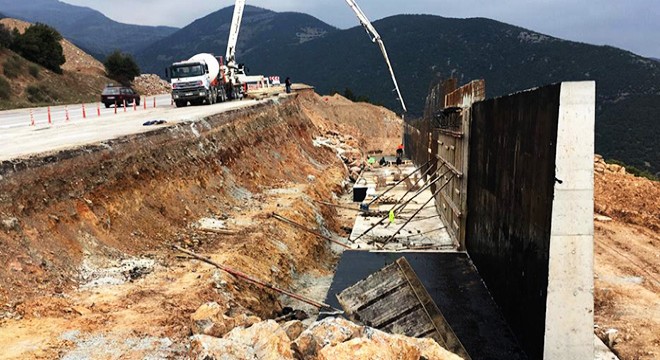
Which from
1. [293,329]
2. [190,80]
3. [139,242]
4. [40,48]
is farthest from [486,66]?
[293,329]

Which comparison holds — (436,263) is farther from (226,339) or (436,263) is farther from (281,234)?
(226,339)

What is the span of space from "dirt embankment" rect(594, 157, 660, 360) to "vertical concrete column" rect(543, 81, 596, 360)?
1805mm

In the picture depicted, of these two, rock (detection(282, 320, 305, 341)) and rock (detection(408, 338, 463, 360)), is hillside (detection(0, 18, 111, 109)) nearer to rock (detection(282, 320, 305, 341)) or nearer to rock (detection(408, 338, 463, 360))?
rock (detection(282, 320, 305, 341))

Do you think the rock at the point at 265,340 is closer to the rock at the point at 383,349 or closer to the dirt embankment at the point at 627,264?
the rock at the point at 383,349

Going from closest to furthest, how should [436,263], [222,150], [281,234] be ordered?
[281,234] → [436,263] → [222,150]

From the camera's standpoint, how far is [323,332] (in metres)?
6.29

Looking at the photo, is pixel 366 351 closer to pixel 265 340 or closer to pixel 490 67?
pixel 265 340

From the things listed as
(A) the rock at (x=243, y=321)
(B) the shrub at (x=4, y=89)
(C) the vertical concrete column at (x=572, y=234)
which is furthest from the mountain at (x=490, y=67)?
(B) the shrub at (x=4, y=89)

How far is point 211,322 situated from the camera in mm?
6703

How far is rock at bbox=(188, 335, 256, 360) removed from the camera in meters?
5.65

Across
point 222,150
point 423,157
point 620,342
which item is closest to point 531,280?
point 620,342

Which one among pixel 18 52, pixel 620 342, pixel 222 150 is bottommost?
pixel 620 342

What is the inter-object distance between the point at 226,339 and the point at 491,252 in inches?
300

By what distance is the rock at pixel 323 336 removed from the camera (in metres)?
5.94
